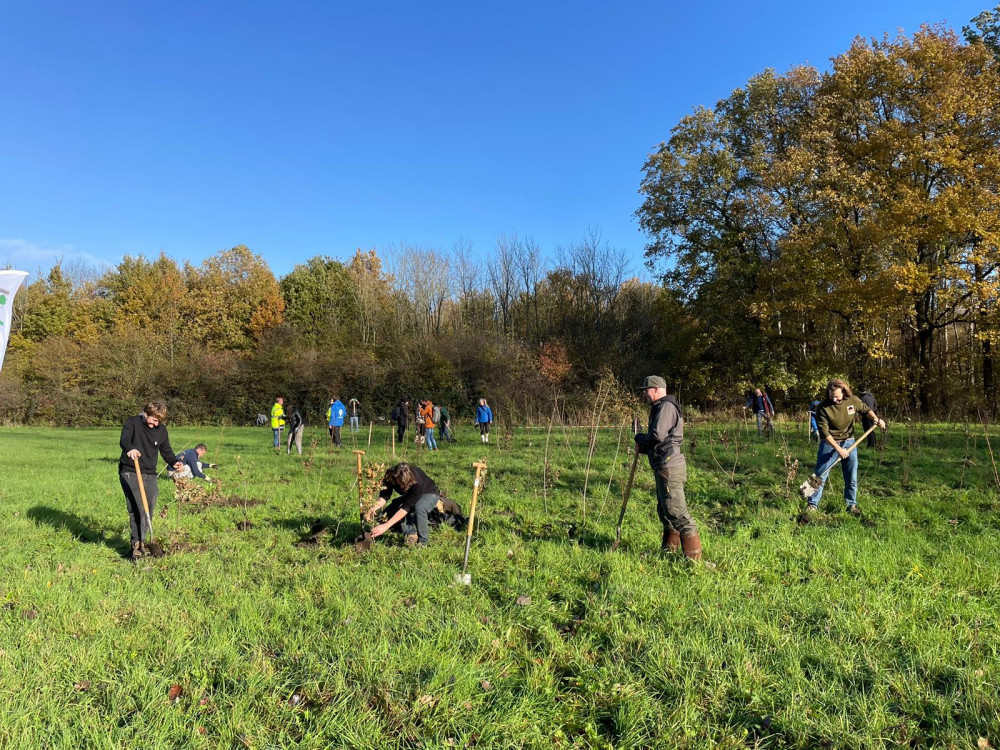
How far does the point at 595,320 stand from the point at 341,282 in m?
18.0

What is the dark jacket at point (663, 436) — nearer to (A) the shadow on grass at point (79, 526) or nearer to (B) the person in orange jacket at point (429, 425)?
(A) the shadow on grass at point (79, 526)

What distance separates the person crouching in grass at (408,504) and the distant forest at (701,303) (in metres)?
3.23

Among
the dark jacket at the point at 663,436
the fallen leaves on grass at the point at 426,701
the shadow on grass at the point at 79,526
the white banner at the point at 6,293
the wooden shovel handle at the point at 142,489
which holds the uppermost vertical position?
the white banner at the point at 6,293

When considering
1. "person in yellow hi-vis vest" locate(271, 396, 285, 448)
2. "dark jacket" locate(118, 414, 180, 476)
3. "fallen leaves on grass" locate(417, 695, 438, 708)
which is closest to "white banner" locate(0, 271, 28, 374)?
"dark jacket" locate(118, 414, 180, 476)

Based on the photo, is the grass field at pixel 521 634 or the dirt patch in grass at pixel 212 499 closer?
the grass field at pixel 521 634

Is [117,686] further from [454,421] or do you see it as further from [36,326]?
[36,326]

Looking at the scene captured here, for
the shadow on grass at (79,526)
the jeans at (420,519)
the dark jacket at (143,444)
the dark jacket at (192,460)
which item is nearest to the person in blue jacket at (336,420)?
the dark jacket at (192,460)

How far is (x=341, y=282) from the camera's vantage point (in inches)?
1554

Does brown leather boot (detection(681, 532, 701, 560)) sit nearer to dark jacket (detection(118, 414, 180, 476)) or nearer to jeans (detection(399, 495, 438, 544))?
jeans (detection(399, 495, 438, 544))

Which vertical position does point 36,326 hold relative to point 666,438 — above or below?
above

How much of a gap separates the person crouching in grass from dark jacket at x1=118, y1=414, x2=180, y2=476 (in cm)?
241

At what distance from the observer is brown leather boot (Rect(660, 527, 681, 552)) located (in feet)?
18.1

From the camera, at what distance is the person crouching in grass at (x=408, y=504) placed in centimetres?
601

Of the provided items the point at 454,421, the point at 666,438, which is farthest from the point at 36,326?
the point at 666,438
